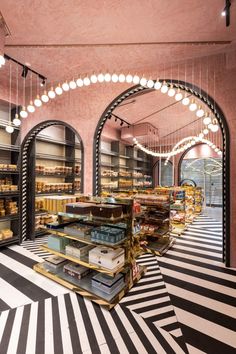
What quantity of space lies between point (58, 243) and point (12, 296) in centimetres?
89

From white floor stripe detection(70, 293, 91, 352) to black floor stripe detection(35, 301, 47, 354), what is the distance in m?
0.36

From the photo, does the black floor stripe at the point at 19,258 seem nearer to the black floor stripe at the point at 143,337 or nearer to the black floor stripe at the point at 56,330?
the black floor stripe at the point at 56,330

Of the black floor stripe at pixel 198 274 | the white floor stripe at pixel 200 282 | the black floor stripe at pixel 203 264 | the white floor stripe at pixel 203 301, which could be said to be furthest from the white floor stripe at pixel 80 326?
the black floor stripe at pixel 203 264

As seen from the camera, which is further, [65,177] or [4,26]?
[65,177]

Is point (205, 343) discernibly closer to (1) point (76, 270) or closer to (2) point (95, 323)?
(2) point (95, 323)

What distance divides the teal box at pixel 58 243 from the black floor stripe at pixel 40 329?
0.78 m

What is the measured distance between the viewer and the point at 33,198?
5141 millimetres

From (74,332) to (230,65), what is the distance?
4681 millimetres

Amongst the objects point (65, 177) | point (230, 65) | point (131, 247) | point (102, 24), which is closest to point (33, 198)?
point (65, 177)

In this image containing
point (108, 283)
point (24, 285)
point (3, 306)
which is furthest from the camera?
point (24, 285)

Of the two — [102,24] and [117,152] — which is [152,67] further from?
[117,152]

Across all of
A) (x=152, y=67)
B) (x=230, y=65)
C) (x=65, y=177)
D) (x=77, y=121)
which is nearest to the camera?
(x=230, y=65)

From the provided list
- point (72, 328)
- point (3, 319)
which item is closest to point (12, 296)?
point (3, 319)

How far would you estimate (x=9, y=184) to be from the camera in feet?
15.9
